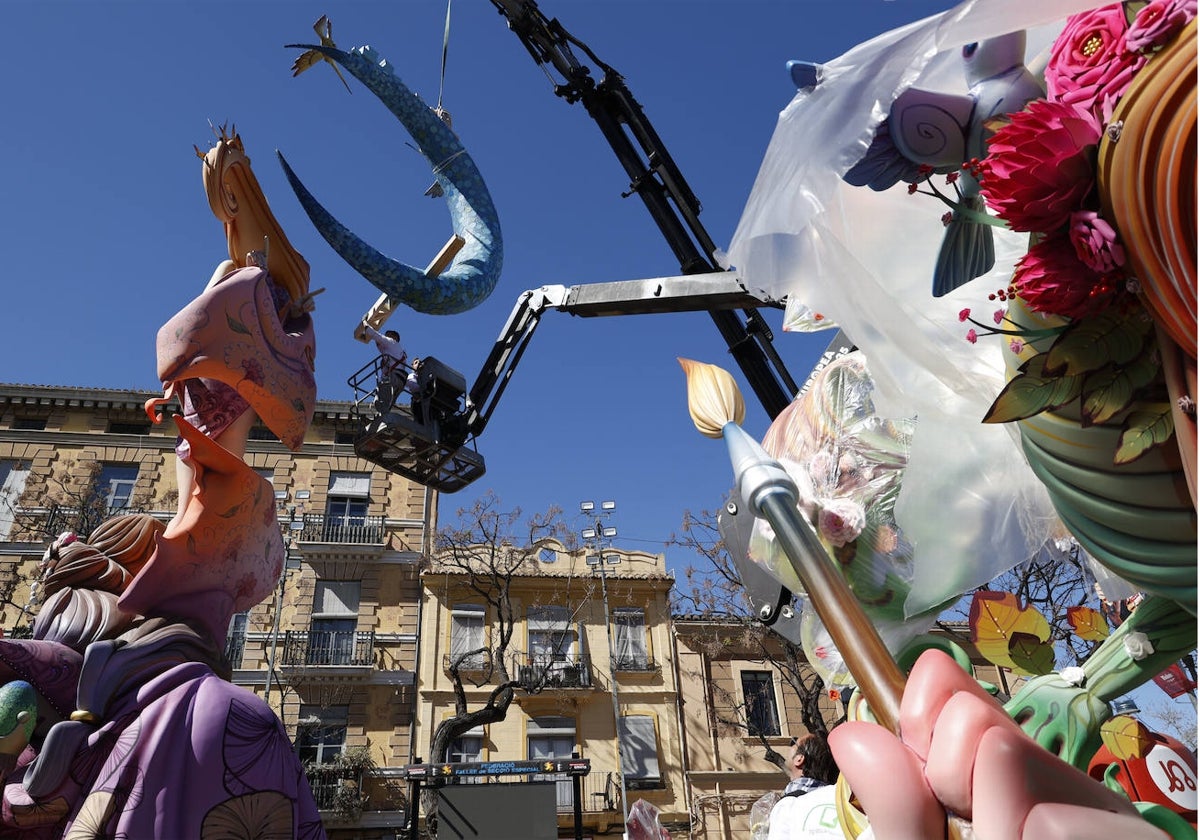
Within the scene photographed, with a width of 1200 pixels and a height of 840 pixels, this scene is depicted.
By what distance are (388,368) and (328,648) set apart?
1683 cm

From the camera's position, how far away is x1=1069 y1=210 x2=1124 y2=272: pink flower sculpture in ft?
6.21

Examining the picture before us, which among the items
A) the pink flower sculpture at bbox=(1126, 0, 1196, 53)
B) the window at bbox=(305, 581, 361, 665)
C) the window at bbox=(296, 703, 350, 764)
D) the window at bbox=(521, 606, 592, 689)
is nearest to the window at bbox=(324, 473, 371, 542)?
the window at bbox=(305, 581, 361, 665)

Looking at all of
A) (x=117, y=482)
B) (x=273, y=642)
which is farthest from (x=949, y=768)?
(x=117, y=482)

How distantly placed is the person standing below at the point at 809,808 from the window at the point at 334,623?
1852 cm

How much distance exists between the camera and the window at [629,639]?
23625 millimetres

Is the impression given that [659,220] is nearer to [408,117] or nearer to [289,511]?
[408,117]

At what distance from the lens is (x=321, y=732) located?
21250 millimetres

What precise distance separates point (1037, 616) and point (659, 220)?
545cm

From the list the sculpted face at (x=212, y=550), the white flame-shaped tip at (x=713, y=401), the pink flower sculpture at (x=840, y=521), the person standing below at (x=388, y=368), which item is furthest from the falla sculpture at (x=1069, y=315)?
the person standing below at (x=388, y=368)

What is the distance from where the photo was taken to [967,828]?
6.59 feet

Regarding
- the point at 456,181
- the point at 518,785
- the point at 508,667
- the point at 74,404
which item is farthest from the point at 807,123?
the point at 74,404

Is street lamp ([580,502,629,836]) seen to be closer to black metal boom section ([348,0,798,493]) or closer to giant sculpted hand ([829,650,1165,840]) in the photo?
black metal boom section ([348,0,798,493])

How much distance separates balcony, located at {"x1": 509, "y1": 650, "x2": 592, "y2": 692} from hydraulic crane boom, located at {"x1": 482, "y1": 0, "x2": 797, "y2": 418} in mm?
15771

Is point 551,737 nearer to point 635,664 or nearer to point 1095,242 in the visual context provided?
point 635,664
